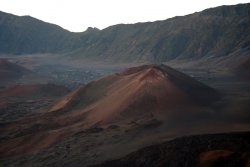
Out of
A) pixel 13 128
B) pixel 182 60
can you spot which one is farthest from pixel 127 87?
pixel 182 60

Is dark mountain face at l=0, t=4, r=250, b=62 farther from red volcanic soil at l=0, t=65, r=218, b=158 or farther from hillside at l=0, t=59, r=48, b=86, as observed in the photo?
red volcanic soil at l=0, t=65, r=218, b=158

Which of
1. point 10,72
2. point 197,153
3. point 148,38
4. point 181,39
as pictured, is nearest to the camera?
point 197,153

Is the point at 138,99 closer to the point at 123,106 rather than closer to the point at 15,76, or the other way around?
the point at 123,106

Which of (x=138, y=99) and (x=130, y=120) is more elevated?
(x=138, y=99)

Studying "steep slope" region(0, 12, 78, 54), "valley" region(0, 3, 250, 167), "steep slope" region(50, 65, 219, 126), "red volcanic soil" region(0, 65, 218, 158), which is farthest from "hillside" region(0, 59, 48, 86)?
"steep slope" region(0, 12, 78, 54)

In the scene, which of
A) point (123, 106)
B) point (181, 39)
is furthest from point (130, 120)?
point (181, 39)

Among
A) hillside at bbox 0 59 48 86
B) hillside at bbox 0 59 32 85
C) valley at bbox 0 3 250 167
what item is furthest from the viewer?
hillside at bbox 0 59 32 85

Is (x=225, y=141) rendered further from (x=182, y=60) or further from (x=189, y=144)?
(x=182, y=60)

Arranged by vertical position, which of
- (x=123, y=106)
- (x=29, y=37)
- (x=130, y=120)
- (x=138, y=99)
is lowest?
(x=130, y=120)
